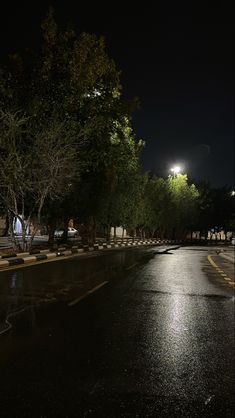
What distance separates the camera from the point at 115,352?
612cm

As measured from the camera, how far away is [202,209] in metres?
88.4

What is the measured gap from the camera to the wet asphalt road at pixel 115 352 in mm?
4434

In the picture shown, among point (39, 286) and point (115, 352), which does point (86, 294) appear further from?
point (115, 352)

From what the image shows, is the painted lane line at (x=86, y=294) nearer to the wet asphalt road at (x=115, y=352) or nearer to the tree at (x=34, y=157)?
the wet asphalt road at (x=115, y=352)

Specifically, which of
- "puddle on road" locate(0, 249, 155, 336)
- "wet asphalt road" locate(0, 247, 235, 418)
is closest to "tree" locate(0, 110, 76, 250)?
"puddle on road" locate(0, 249, 155, 336)

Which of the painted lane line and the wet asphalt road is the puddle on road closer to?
the wet asphalt road

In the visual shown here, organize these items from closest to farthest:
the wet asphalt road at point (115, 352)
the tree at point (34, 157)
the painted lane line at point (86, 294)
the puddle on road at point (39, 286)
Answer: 1. the wet asphalt road at point (115, 352)
2. the puddle on road at point (39, 286)
3. the painted lane line at point (86, 294)
4. the tree at point (34, 157)

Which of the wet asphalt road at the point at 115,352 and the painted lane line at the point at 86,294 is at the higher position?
the painted lane line at the point at 86,294

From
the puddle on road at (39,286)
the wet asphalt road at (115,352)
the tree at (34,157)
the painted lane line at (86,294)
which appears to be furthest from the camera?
the tree at (34,157)

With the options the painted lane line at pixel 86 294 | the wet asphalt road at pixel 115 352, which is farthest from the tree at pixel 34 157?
the wet asphalt road at pixel 115 352

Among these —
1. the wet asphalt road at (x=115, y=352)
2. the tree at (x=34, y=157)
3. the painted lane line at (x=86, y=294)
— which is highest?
the tree at (x=34, y=157)

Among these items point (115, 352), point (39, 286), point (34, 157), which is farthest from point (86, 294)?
point (34, 157)

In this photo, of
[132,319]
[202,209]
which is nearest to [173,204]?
[202,209]

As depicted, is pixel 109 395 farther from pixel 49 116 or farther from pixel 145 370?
pixel 49 116
